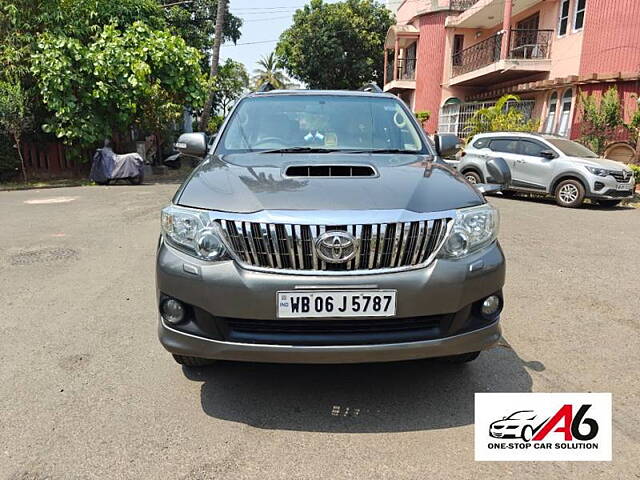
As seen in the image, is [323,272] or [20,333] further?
[20,333]

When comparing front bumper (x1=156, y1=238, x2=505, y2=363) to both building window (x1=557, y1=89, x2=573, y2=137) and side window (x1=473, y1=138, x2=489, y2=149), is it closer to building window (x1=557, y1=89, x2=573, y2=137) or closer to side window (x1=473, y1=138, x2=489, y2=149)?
side window (x1=473, y1=138, x2=489, y2=149)

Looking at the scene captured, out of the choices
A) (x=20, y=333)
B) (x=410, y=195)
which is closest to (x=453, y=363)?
(x=410, y=195)

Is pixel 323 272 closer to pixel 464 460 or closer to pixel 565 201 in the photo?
pixel 464 460

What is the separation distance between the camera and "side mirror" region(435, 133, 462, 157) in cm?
379

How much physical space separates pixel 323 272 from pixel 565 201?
987 cm

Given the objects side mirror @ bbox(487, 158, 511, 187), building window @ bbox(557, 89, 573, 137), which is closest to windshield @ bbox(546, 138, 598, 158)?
building window @ bbox(557, 89, 573, 137)

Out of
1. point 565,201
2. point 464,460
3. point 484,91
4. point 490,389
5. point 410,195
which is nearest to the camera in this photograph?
point 464,460

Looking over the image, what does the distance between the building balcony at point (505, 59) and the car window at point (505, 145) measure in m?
7.61

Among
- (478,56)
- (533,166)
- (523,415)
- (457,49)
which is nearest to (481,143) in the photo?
(533,166)

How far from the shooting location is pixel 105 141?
14688mm

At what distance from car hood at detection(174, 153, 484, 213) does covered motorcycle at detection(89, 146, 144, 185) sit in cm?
1228

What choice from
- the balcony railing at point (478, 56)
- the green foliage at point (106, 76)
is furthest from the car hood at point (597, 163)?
the green foliage at point (106, 76)

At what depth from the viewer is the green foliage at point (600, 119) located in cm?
1323

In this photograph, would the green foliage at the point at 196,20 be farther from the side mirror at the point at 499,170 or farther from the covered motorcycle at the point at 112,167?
the side mirror at the point at 499,170
